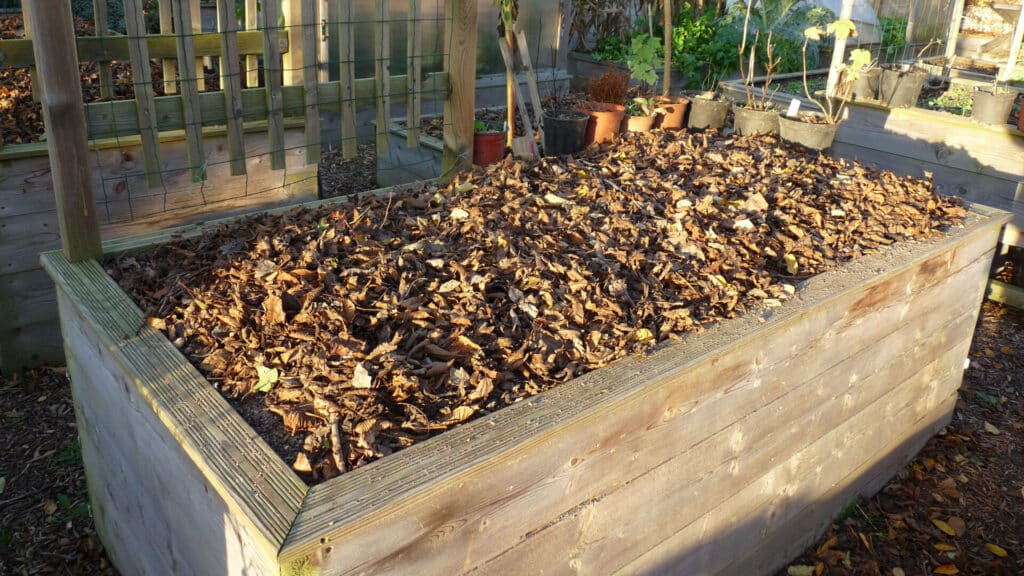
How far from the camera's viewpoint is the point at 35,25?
233 cm

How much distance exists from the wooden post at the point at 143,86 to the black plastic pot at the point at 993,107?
4.77 meters

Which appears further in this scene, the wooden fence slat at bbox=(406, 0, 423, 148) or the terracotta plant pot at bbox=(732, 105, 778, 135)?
the terracotta plant pot at bbox=(732, 105, 778, 135)

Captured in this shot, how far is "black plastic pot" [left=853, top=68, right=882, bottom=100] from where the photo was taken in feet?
20.1

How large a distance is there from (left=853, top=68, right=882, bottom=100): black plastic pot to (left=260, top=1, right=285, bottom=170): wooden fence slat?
13.7 ft

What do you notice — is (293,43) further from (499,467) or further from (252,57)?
(499,467)

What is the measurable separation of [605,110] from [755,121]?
0.97 meters

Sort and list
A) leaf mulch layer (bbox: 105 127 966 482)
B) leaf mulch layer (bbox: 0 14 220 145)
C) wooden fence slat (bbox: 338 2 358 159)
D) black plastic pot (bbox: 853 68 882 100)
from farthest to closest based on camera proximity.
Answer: black plastic pot (bbox: 853 68 882 100)
leaf mulch layer (bbox: 0 14 220 145)
wooden fence slat (bbox: 338 2 358 159)
leaf mulch layer (bbox: 105 127 966 482)

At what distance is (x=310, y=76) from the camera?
362 cm

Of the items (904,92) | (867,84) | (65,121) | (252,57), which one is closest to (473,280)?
(65,121)

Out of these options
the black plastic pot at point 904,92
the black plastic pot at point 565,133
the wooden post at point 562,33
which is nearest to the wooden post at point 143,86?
the black plastic pot at point 565,133

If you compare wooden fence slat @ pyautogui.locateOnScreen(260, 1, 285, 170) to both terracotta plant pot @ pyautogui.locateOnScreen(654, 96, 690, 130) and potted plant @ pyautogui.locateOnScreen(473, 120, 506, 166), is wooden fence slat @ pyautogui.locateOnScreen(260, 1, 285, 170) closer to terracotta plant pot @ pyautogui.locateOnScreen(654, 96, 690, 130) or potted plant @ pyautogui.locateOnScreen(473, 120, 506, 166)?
potted plant @ pyautogui.locateOnScreen(473, 120, 506, 166)

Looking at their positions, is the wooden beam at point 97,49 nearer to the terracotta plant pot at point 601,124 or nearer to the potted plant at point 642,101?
the terracotta plant pot at point 601,124

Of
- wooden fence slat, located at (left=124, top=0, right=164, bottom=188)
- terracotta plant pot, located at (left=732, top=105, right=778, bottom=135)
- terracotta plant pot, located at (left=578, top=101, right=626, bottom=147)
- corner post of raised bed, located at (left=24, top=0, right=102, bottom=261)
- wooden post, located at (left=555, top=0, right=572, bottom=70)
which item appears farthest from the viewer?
wooden post, located at (left=555, top=0, right=572, bottom=70)

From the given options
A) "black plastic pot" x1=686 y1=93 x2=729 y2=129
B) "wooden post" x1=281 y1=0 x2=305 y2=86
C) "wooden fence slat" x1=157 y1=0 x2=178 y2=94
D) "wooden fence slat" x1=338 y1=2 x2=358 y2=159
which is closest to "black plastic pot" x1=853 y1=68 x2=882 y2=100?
"black plastic pot" x1=686 y1=93 x2=729 y2=129
